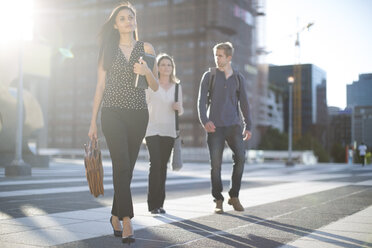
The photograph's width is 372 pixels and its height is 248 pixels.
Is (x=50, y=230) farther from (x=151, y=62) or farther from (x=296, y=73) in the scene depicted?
(x=296, y=73)

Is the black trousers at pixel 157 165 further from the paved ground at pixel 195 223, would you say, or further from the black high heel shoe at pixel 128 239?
the black high heel shoe at pixel 128 239

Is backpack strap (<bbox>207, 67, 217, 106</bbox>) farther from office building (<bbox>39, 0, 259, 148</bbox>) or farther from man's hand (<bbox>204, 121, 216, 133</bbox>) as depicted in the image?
office building (<bbox>39, 0, 259, 148</bbox>)

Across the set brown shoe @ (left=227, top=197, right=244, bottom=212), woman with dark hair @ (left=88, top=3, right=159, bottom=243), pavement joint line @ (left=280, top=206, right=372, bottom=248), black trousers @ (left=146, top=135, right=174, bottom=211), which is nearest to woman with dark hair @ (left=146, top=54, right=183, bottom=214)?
black trousers @ (left=146, top=135, right=174, bottom=211)

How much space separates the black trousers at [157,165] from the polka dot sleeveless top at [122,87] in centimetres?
154

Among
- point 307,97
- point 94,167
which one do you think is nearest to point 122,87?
point 94,167

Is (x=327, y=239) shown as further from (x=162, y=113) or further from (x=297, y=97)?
(x=297, y=97)

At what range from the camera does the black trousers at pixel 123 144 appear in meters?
3.94

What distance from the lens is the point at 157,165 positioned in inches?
221

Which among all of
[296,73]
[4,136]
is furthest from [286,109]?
[4,136]

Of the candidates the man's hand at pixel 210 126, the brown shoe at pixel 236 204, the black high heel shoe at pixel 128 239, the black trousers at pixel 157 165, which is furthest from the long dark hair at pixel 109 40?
the brown shoe at pixel 236 204

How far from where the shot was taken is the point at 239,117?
6.08m

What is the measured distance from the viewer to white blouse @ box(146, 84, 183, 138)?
229 inches

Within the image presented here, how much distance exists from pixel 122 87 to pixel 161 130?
1.72 meters

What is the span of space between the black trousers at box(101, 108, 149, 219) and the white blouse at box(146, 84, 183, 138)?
1620mm
